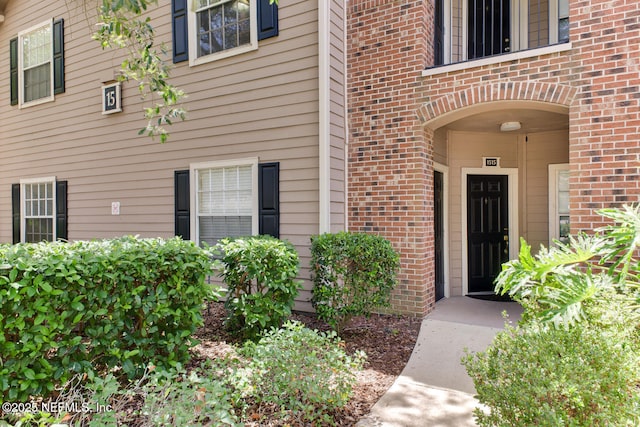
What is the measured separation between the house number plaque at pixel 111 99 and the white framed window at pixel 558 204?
24.0 ft

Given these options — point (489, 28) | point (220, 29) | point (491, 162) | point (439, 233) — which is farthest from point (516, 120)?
point (220, 29)

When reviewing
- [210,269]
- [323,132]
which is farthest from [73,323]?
[323,132]

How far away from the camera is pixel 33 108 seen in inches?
341

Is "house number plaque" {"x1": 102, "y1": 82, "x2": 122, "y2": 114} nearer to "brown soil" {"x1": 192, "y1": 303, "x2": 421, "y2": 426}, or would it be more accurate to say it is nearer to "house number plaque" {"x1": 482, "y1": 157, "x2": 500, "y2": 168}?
"brown soil" {"x1": 192, "y1": 303, "x2": 421, "y2": 426}

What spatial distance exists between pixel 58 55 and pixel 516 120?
329 inches

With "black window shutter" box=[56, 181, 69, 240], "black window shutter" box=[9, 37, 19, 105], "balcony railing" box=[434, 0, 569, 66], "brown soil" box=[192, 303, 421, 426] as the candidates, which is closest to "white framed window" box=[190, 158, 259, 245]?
"brown soil" box=[192, 303, 421, 426]

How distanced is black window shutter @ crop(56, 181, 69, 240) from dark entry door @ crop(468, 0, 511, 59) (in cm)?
778

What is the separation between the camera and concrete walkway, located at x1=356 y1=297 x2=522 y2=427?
2.98 meters

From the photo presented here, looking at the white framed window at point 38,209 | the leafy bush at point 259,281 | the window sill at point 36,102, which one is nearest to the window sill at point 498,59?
the leafy bush at point 259,281

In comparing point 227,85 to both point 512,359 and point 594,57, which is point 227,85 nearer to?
point 594,57

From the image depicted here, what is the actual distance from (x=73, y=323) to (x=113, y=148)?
5.51 meters

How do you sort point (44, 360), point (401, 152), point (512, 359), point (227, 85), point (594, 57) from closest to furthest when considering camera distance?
1. point (512, 359)
2. point (44, 360)
3. point (594, 57)
4. point (401, 152)
5. point (227, 85)

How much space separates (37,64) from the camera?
8547 millimetres

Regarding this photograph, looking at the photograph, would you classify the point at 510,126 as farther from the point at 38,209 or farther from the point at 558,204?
the point at 38,209
